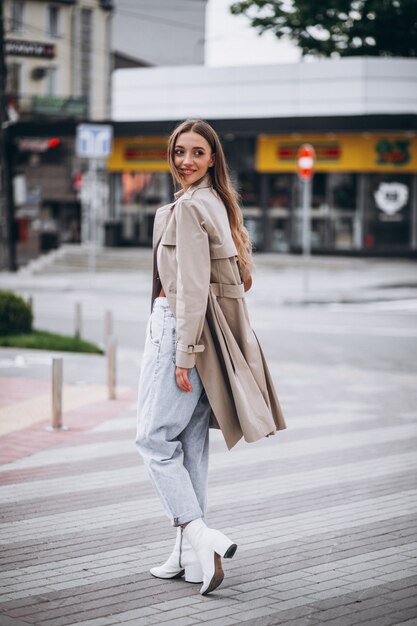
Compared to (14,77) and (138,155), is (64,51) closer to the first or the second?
(14,77)

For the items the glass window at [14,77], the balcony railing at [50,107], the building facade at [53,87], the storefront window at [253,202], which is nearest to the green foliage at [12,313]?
the storefront window at [253,202]

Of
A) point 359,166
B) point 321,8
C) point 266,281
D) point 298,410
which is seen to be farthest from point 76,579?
point 321,8

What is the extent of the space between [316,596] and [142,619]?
810 millimetres

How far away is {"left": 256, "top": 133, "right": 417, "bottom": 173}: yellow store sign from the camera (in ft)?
117

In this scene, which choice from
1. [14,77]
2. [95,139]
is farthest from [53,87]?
[95,139]

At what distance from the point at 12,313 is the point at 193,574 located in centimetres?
1084

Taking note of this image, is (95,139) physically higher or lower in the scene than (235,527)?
higher

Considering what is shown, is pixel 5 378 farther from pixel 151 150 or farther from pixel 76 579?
pixel 151 150

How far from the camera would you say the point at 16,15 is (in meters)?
54.0

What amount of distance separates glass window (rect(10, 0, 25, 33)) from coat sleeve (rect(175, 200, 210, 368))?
51055 millimetres

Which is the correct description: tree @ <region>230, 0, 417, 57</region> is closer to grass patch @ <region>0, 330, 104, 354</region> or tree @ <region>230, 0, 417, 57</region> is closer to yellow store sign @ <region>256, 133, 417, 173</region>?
yellow store sign @ <region>256, 133, 417, 173</region>

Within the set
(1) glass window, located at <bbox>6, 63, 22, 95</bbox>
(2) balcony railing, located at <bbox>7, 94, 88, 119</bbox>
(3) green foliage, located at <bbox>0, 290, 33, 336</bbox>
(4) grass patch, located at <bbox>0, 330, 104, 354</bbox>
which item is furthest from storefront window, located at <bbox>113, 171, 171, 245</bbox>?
(4) grass patch, located at <bbox>0, 330, 104, 354</bbox>

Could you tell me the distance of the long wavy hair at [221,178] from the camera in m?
5.01

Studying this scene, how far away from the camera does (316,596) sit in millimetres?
4789
